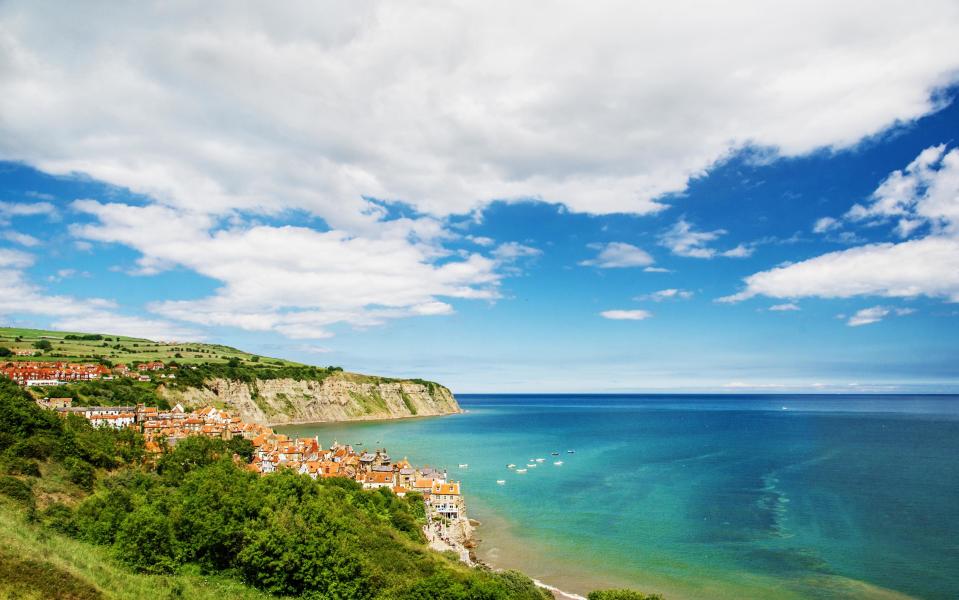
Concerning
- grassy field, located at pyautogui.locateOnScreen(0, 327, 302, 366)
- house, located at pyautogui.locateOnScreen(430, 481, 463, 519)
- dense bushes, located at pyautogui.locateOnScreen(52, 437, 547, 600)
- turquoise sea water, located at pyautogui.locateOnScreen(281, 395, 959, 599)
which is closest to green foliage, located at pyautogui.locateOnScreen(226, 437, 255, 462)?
house, located at pyautogui.locateOnScreen(430, 481, 463, 519)

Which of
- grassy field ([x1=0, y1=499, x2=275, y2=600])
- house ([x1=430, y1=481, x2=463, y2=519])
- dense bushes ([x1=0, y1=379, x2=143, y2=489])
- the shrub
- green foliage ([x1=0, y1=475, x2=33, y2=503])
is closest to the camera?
grassy field ([x1=0, y1=499, x2=275, y2=600])

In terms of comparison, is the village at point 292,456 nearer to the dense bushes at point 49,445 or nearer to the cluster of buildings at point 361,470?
the cluster of buildings at point 361,470

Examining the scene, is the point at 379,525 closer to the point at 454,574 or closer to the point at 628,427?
the point at 454,574

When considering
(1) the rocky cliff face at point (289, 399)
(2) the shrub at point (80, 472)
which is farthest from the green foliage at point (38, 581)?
(1) the rocky cliff face at point (289, 399)

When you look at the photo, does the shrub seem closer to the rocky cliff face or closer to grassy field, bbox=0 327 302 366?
the rocky cliff face

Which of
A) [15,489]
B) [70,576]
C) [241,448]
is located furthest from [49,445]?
[70,576]

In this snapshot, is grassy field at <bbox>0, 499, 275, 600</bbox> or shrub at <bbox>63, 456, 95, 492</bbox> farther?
shrub at <bbox>63, 456, 95, 492</bbox>

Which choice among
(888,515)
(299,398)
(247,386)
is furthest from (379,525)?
(299,398)
